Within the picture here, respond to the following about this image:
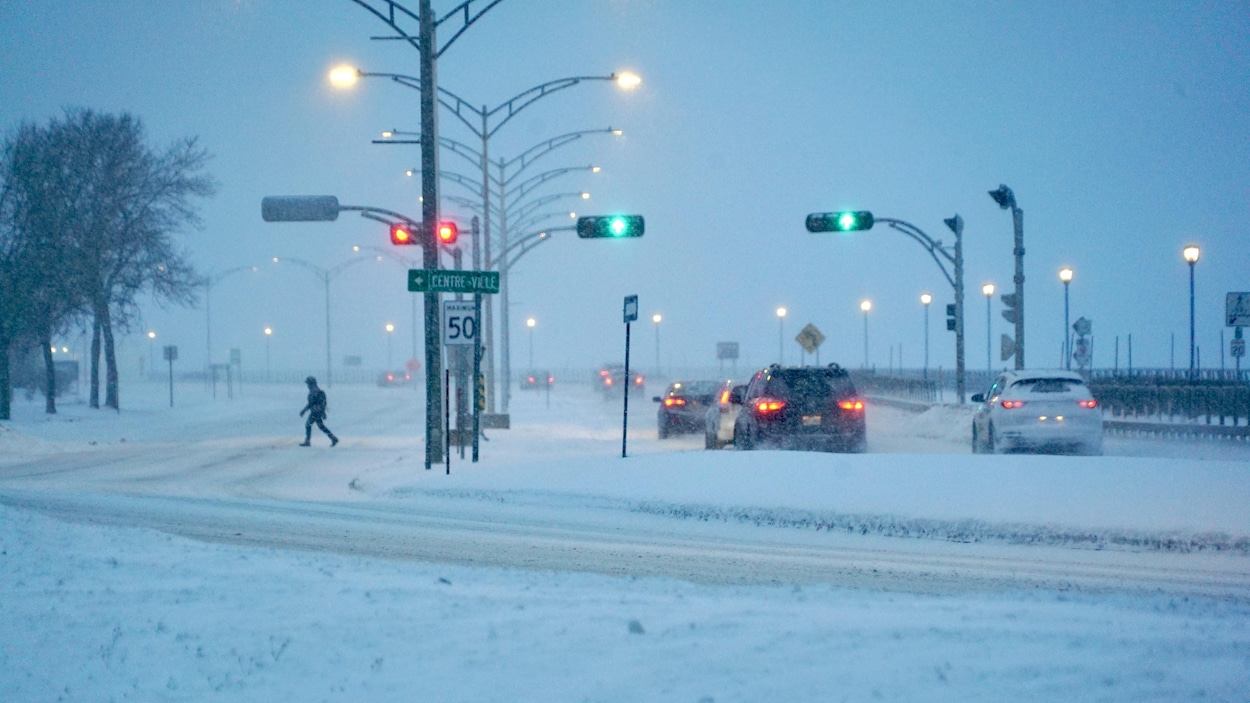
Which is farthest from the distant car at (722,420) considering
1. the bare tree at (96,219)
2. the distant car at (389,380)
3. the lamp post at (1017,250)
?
the distant car at (389,380)

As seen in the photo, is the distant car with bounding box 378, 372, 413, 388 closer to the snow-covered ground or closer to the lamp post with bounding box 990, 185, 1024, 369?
the lamp post with bounding box 990, 185, 1024, 369

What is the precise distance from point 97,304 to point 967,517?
1655 inches

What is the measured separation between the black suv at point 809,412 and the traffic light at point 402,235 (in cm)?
753

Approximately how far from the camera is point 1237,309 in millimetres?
27375

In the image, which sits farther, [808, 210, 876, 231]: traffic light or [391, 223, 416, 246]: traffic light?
[808, 210, 876, 231]: traffic light

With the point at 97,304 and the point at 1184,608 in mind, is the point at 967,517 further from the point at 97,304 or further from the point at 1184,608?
the point at 97,304

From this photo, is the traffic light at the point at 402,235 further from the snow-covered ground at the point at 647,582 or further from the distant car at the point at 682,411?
the distant car at the point at 682,411

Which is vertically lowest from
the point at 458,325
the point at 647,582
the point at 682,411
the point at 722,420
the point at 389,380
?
the point at 389,380

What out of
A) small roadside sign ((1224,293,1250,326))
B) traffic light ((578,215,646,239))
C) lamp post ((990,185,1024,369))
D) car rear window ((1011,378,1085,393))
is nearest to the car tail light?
car rear window ((1011,378,1085,393))

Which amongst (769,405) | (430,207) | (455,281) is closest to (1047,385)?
(769,405)

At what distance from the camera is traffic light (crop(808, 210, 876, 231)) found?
29.2 metres

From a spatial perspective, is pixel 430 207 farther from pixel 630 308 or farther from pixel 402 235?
pixel 630 308

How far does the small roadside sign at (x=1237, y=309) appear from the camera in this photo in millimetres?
27188

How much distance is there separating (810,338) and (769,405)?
20.1 metres
